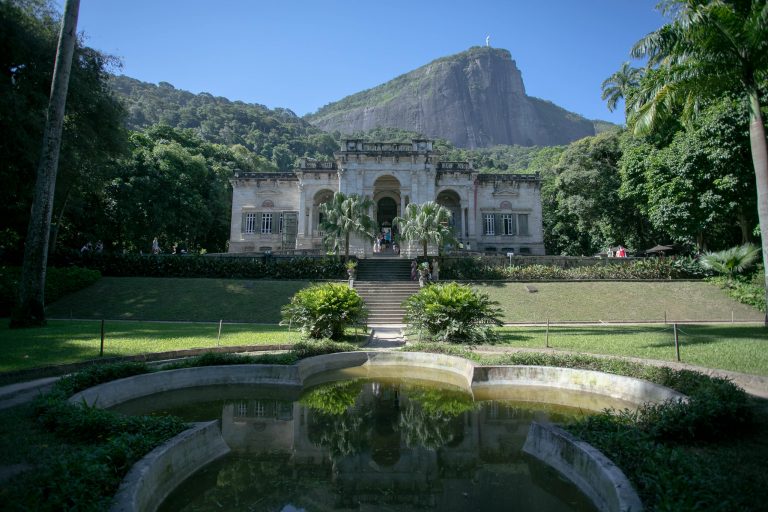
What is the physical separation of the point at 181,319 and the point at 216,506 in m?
15.9

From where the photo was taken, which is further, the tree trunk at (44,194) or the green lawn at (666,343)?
the tree trunk at (44,194)

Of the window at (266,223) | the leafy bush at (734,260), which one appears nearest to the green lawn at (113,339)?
the window at (266,223)

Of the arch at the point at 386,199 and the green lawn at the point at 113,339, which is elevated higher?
the arch at the point at 386,199

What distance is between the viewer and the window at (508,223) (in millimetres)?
37562

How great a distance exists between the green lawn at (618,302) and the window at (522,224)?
45.3 ft

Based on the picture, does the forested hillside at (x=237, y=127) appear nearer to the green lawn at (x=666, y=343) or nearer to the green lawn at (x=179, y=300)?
the green lawn at (x=179, y=300)

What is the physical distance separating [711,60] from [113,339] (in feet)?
62.3

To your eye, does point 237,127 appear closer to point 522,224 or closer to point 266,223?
point 266,223

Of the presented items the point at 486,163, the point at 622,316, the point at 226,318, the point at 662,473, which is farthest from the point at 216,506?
the point at 486,163

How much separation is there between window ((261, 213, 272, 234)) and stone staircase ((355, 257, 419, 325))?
14.1 meters

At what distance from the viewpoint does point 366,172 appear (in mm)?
34375

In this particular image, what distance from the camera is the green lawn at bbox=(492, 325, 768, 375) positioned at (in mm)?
9406

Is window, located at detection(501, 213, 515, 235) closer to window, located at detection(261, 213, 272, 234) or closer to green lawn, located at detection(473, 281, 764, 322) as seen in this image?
green lawn, located at detection(473, 281, 764, 322)

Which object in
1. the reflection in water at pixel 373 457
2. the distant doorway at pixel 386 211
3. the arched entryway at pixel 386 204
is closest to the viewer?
the reflection in water at pixel 373 457
